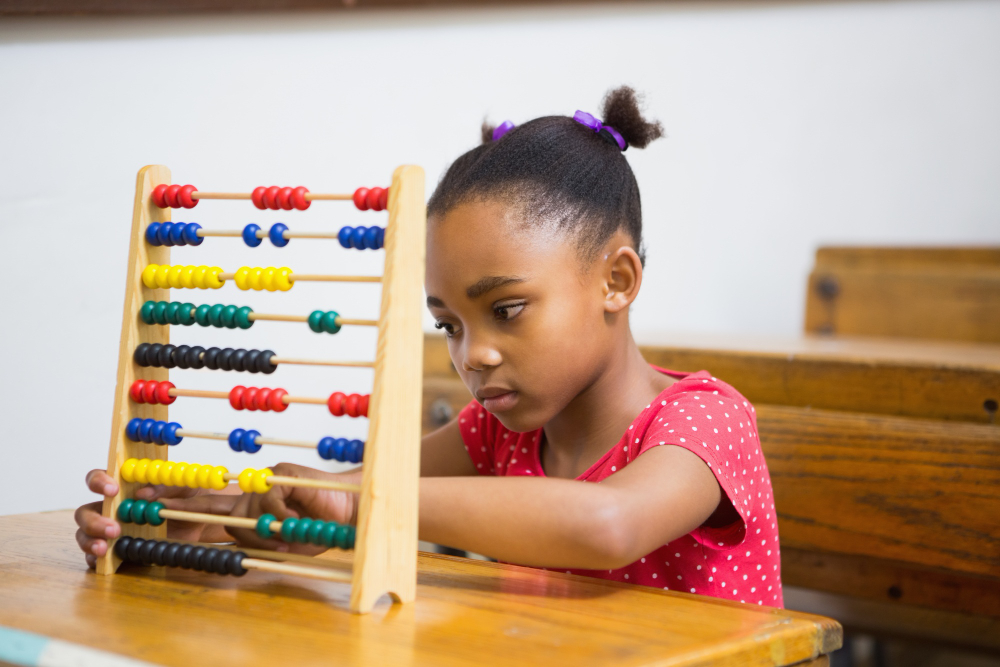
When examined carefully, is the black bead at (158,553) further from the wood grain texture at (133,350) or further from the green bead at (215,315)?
the green bead at (215,315)

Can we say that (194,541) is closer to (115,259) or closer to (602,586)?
(602,586)

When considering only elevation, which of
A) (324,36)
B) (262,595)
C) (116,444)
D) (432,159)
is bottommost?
(262,595)

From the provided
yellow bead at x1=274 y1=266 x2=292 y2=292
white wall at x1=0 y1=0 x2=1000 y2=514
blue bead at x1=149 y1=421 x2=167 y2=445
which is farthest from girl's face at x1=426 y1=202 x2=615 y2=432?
white wall at x1=0 y1=0 x2=1000 y2=514

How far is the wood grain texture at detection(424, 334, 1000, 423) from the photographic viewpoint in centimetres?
135

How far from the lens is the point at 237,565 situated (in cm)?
76

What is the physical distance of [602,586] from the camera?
31.5 inches

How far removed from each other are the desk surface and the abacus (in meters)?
0.03

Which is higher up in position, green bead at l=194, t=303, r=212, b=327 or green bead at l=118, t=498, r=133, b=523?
green bead at l=194, t=303, r=212, b=327

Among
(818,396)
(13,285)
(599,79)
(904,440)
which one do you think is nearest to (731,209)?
(599,79)

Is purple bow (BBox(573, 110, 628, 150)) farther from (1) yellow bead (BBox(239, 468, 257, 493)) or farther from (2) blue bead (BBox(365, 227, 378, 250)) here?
(1) yellow bead (BBox(239, 468, 257, 493))

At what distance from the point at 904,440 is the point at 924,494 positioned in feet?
0.26

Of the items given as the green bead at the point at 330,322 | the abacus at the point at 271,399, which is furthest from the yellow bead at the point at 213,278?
the green bead at the point at 330,322

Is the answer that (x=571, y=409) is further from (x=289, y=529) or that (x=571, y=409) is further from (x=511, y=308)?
(x=289, y=529)

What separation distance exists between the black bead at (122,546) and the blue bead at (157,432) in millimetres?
88
